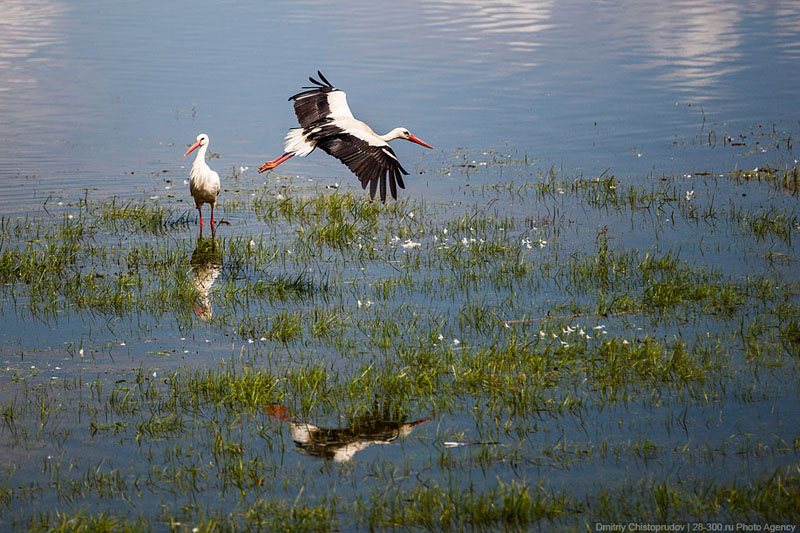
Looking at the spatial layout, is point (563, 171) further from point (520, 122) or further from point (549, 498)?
point (549, 498)

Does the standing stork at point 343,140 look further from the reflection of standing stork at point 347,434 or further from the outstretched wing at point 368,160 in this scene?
the reflection of standing stork at point 347,434

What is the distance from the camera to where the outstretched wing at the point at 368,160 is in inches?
459

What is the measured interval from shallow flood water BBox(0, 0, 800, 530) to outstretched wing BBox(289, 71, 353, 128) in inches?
40.9

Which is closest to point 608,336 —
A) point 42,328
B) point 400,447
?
point 400,447

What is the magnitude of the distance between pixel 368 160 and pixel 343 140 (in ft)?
2.19

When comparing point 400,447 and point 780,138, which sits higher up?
point 780,138

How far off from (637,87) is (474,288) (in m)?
13.4

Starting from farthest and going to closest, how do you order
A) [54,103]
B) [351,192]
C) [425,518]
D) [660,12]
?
1. [660,12]
2. [54,103]
3. [351,192]
4. [425,518]

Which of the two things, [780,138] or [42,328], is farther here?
[780,138]

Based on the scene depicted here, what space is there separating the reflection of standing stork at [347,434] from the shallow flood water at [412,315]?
0.08 feet

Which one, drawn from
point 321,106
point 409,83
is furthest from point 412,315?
point 409,83

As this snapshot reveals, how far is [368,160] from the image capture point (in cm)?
1200

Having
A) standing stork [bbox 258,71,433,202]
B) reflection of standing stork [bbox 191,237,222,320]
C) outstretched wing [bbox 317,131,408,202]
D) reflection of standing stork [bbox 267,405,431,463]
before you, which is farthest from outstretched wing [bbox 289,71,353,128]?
reflection of standing stork [bbox 267,405,431,463]

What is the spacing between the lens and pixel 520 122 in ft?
65.1
